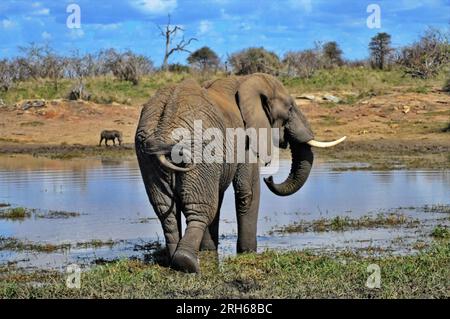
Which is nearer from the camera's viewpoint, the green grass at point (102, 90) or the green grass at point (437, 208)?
the green grass at point (437, 208)

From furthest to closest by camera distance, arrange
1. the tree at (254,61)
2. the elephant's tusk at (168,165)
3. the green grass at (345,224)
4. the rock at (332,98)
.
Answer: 1. the tree at (254,61)
2. the rock at (332,98)
3. the green grass at (345,224)
4. the elephant's tusk at (168,165)

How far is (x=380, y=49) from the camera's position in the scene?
4997 cm

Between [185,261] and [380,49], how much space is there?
43.3 meters

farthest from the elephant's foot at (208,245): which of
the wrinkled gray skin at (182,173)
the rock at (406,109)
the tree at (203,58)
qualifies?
the tree at (203,58)

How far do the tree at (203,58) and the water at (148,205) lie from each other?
1302 inches

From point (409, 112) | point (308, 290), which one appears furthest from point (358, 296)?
point (409, 112)

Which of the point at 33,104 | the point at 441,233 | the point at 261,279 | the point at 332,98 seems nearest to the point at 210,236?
the point at 261,279

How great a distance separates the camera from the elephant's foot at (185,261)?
8.23 m

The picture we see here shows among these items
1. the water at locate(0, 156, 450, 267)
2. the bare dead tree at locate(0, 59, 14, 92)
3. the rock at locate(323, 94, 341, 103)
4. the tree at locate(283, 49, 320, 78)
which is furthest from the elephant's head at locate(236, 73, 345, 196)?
the bare dead tree at locate(0, 59, 14, 92)

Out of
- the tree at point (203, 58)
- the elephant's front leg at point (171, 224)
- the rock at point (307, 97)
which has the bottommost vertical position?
the elephant's front leg at point (171, 224)

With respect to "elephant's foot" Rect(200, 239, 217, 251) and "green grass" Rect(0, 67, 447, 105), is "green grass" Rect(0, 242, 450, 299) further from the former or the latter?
"green grass" Rect(0, 67, 447, 105)

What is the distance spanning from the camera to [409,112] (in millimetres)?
29609

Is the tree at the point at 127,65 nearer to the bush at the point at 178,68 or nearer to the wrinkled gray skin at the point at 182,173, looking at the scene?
the bush at the point at 178,68
